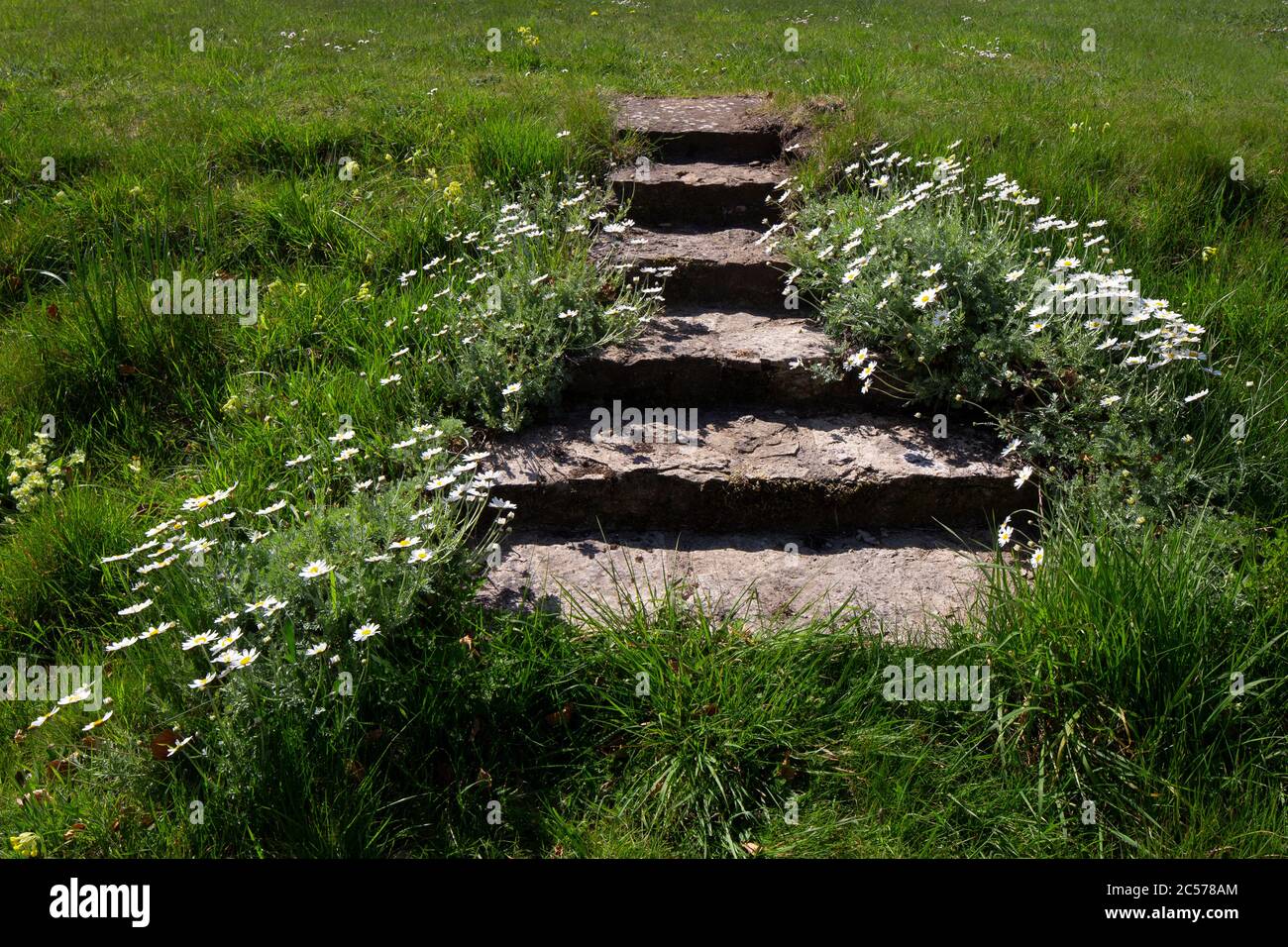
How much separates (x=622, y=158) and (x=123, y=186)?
10.7 ft

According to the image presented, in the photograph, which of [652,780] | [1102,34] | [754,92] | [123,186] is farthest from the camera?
[1102,34]

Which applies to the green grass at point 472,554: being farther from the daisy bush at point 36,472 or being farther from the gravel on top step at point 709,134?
the gravel on top step at point 709,134

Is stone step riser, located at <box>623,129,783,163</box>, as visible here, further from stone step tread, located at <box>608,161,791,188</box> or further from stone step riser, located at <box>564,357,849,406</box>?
stone step riser, located at <box>564,357,849,406</box>

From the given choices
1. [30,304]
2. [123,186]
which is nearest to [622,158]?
[123,186]

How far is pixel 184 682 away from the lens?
2.94m

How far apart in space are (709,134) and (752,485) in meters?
3.58

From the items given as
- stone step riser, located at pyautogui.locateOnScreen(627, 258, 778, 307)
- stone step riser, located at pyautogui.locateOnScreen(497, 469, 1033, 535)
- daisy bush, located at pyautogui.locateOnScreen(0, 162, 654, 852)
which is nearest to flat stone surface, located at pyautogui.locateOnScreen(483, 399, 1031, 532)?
stone step riser, located at pyautogui.locateOnScreen(497, 469, 1033, 535)

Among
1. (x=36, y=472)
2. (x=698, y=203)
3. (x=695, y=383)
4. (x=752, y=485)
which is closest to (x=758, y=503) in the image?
(x=752, y=485)

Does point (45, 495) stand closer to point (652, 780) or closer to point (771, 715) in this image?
point (652, 780)

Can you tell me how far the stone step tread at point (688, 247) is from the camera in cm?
543

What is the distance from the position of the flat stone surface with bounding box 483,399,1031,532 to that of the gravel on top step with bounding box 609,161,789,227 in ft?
7.87

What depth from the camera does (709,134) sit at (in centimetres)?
661

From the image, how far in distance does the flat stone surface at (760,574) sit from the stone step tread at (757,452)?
0.28 metres

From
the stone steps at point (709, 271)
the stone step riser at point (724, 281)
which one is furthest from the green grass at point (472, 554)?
the stone step riser at point (724, 281)
